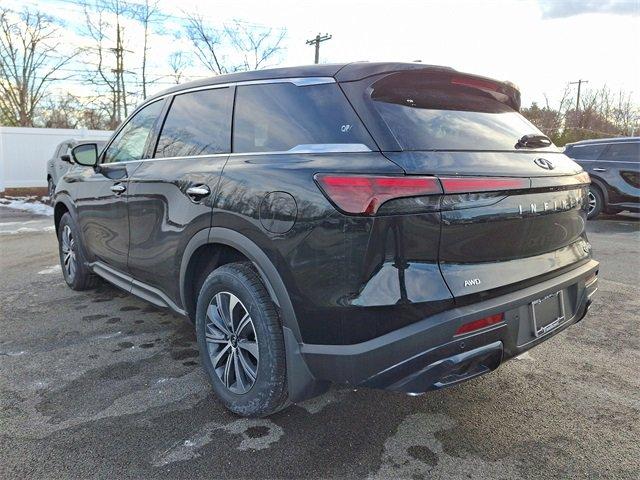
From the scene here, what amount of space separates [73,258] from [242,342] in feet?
10.4

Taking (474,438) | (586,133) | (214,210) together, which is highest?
(586,133)

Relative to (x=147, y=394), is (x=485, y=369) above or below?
above

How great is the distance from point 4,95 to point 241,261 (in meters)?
33.0

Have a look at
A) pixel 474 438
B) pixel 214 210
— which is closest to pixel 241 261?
pixel 214 210

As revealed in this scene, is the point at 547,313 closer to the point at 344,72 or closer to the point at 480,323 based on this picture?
the point at 480,323

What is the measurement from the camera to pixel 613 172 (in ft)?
32.7

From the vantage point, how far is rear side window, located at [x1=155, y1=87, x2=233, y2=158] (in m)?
2.96

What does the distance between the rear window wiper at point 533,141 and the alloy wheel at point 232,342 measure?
68.4 inches

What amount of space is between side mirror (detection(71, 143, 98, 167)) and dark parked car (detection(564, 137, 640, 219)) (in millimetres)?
9282

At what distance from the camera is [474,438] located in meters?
2.49

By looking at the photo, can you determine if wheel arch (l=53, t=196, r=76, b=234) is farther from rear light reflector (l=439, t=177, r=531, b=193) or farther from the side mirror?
rear light reflector (l=439, t=177, r=531, b=193)

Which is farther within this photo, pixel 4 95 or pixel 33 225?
pixel 4 95

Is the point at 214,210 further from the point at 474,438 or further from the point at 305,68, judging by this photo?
the point at 474,438

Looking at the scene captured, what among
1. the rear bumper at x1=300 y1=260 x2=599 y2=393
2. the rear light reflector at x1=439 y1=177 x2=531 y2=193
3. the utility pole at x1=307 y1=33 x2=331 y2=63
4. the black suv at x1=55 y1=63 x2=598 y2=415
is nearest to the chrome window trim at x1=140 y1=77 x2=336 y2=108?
the black suv at x1=55 y1=63 x2=598 y2=415
